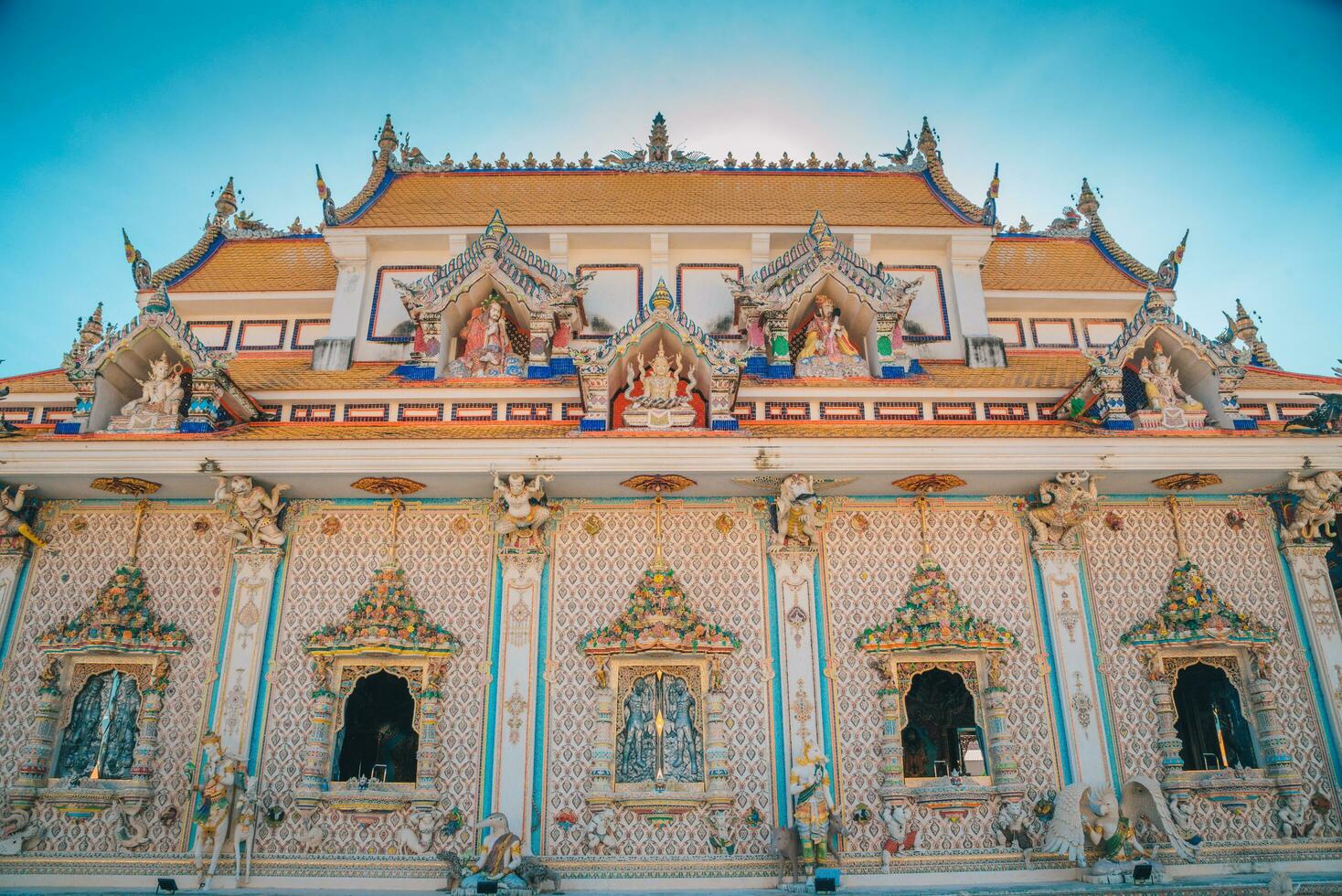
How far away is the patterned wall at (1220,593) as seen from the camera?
1045 cm

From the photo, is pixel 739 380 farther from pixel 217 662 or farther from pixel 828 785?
pixel 217 662

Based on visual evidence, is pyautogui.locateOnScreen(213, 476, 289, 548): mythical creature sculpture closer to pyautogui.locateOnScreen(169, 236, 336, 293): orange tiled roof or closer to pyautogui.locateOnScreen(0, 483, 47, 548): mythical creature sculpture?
pyautogui.locateOnScreen(0, 483, 47, 548): mythical creature sculpture

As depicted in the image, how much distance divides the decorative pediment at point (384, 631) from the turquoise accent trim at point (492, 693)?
442 millimetres

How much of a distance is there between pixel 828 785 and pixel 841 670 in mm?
1262

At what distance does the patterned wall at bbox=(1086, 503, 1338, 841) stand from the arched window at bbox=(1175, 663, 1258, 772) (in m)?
0.32

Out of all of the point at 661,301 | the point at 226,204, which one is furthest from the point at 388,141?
the point at 661,301

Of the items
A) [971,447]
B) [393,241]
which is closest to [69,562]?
[393,241]

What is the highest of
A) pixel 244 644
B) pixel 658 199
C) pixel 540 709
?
pixel 658 199

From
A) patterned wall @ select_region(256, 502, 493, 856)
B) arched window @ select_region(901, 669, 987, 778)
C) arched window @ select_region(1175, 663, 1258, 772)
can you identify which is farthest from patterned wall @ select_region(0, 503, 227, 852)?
arched window @ select_region(1175, 663, 1258, 772)

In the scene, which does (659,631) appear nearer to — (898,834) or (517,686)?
(517,686)

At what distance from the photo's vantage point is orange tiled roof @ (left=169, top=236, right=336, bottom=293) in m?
15.1

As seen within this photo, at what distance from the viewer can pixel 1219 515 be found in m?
11.6

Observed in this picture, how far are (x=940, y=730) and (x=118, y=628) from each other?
9.53 meters

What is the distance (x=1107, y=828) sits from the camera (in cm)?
976
